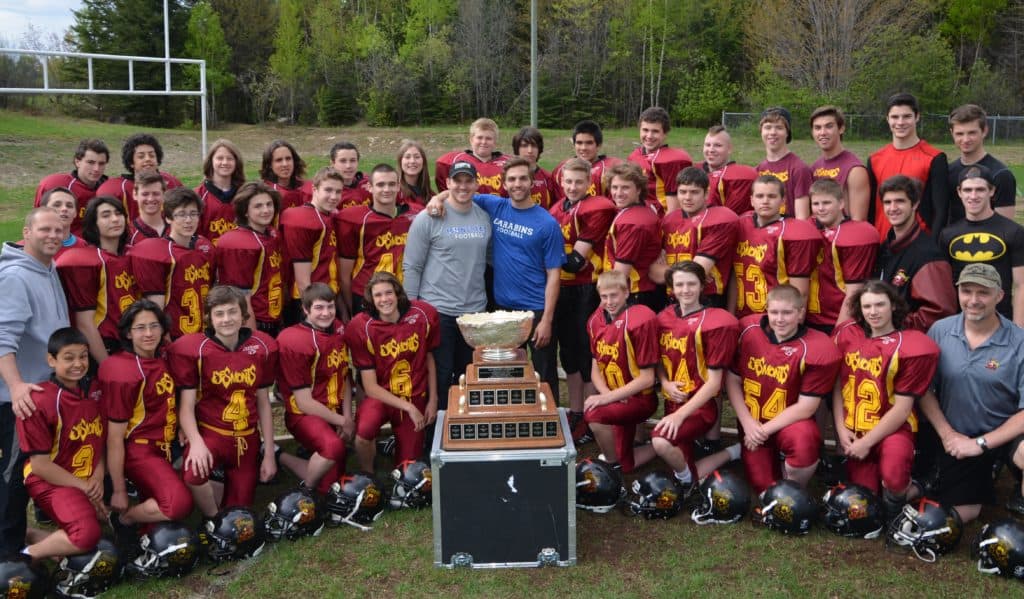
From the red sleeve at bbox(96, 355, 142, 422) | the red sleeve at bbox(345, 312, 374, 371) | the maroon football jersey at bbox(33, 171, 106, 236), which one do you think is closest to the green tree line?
the maroon football jersey at bbox(33, 171, 106, 236)

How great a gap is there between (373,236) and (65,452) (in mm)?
2871

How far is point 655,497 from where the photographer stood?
534cm

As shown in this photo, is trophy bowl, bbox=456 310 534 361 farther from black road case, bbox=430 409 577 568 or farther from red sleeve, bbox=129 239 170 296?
red sleeve, bbox=129 239 170 296

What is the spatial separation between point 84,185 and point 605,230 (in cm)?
427

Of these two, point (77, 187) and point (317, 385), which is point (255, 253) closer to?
point (317, 385)

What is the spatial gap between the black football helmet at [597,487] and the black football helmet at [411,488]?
97 centimetres

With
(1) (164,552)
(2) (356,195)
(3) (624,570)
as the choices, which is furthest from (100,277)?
(3) (624,570)

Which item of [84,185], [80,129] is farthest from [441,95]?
[84,185]

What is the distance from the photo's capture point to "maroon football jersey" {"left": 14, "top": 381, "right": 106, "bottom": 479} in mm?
4605

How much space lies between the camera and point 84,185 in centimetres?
710

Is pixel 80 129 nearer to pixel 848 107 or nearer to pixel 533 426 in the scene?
pixel 848 107

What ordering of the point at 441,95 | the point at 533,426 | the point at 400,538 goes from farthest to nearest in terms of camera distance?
1. the point at 441,95
2. the point at 400,538
3. the point at 533,426

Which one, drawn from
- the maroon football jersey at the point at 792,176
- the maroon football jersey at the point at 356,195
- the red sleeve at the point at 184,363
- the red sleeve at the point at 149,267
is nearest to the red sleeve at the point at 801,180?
the maroon football jersey at the point at 792,176

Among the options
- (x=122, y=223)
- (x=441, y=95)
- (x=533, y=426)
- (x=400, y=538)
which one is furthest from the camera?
(x=441, y=95)
